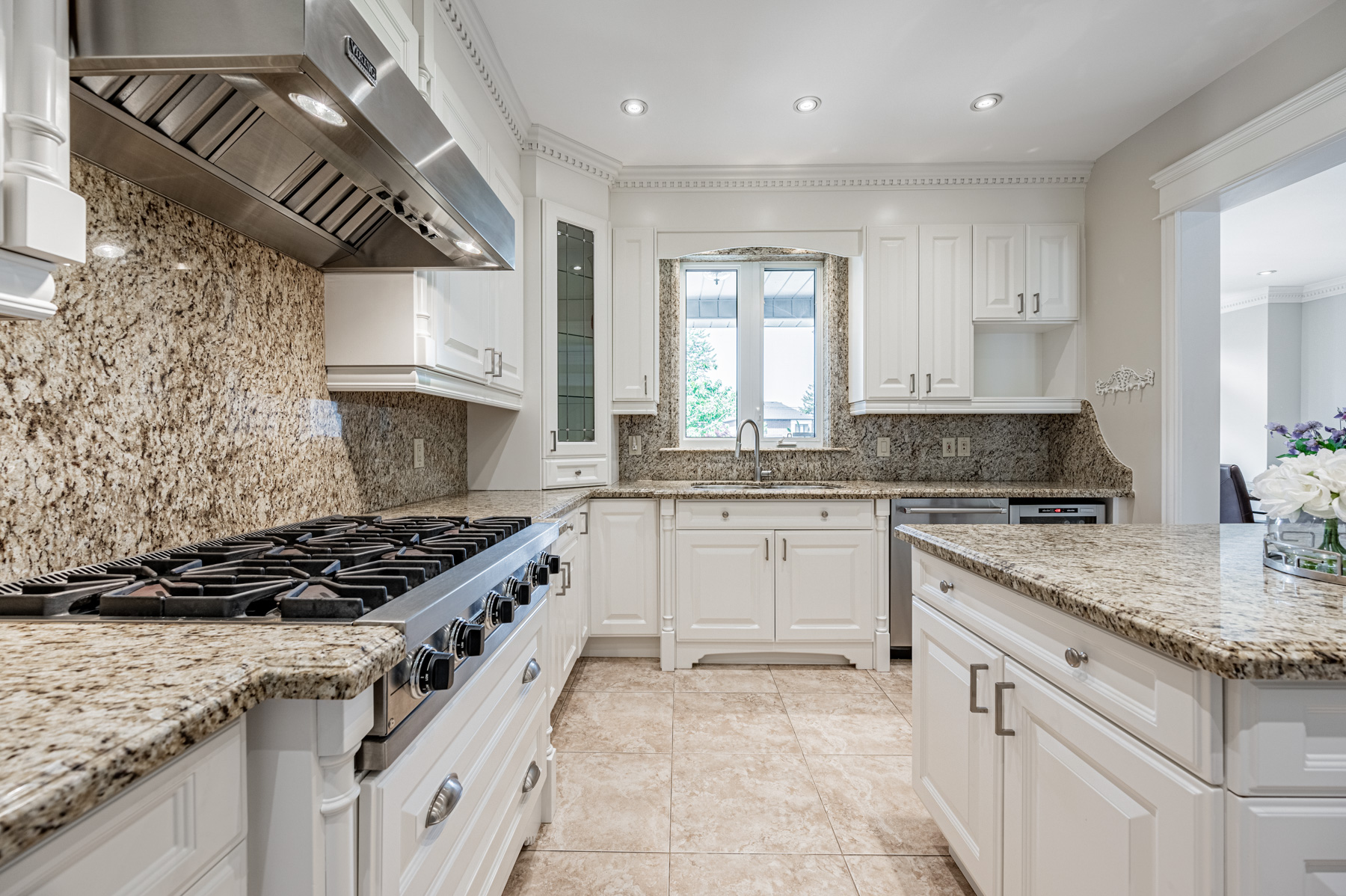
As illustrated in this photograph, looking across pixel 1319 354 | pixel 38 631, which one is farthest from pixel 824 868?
pixel 1319 354

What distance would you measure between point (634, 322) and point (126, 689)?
2.82 m

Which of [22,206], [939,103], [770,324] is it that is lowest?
[22,206]

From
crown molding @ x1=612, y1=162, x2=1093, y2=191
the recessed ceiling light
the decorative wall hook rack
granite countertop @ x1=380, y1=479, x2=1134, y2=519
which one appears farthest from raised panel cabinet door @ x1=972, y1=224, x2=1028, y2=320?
the recessed ceiling light

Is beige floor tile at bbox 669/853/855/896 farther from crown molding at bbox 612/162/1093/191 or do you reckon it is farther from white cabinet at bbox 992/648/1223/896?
crown molding at bbox 612/162/1093/191

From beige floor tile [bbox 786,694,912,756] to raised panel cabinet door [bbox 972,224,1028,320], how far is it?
213cm

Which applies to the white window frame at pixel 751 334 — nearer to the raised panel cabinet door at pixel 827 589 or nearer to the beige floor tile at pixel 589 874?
the raised panel cabinet door at pixel 827 589

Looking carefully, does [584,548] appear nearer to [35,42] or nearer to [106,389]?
[106,389]

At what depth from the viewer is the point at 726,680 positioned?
9.11 ft

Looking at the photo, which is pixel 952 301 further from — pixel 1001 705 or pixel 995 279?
pixel 1001 705

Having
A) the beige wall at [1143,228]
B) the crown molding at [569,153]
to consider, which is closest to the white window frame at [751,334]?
the crown molding at [569,153]

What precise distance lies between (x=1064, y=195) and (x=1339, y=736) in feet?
11.0

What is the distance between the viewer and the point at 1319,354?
5652mm

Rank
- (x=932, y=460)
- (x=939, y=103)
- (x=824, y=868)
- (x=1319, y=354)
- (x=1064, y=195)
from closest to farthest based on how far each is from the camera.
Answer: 1. (x=824, y=868)
2. (x=939, y=103)
3. (x=1064, y=195)
4. (x=932, y=460)
5. (x=1319, y=354)

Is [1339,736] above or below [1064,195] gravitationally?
below
